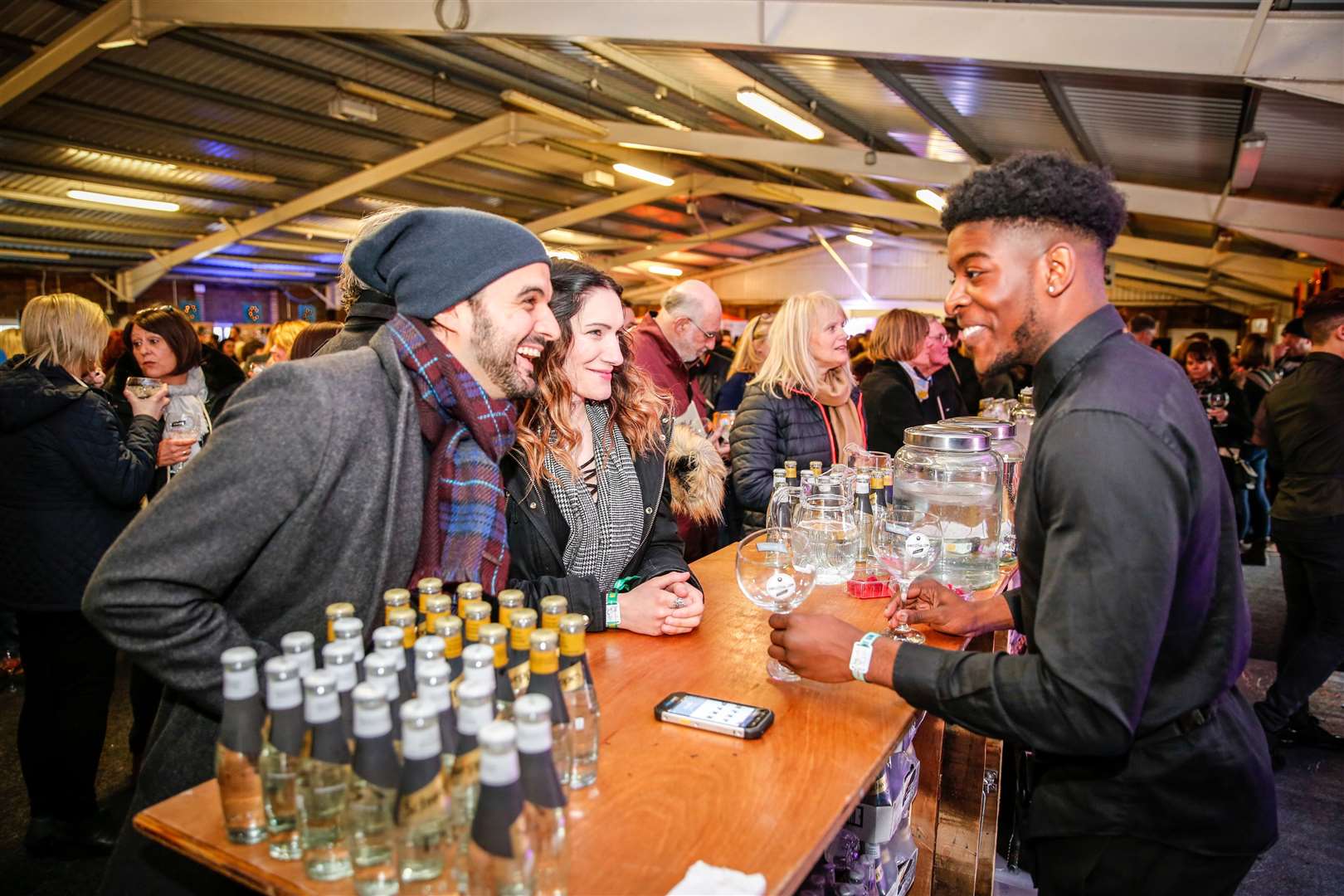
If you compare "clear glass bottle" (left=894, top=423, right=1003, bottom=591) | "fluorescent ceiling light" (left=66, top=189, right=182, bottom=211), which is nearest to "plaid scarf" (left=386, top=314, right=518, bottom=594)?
"clear glass bottle" (left=894, top=423, right=1003, bottom=591)

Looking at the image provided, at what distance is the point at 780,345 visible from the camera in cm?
355

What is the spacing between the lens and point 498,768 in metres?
0.82

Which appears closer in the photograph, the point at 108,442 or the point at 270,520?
the point at 270,520

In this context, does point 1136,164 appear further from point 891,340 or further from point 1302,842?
point 1302,842

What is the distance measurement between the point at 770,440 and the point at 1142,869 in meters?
2.26

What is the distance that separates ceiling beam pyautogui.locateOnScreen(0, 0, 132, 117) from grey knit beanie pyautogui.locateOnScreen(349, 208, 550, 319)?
5.92 metres

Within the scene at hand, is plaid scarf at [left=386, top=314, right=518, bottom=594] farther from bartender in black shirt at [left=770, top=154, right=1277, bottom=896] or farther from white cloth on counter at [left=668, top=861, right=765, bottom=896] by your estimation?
white cloth on counter at [left=668, top=861, right=765, bottom=896]

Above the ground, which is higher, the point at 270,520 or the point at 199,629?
the point at 270,520

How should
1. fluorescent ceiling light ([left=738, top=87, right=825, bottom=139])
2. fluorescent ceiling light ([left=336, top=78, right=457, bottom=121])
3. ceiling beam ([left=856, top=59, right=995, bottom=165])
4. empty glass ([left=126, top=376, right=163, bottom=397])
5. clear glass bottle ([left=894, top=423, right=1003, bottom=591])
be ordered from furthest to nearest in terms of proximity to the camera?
fluorescent ceiling light ([left=336, top=78, right=457, bottom=121]) < fluorescent ceiling light ([left=738, top=87, right=825, bottom=139]) < ceiling beam ([left=856, top=59, right=995, bottom=165]) < empty glass ([left=126, top=376, right=163, bottom=397]) < clear glass bottle ([left=894, top=423, right=1003, bottom=591])

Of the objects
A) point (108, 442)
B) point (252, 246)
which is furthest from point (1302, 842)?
point (252, 246)

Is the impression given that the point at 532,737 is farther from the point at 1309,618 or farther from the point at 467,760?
the point at 1309,618

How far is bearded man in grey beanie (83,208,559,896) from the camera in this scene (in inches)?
48.3

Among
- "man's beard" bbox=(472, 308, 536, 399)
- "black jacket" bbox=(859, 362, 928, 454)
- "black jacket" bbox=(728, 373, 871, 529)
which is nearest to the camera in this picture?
"man's beard" bbox=(472, 308, 536, 399)

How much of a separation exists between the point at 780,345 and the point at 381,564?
2450 mm
